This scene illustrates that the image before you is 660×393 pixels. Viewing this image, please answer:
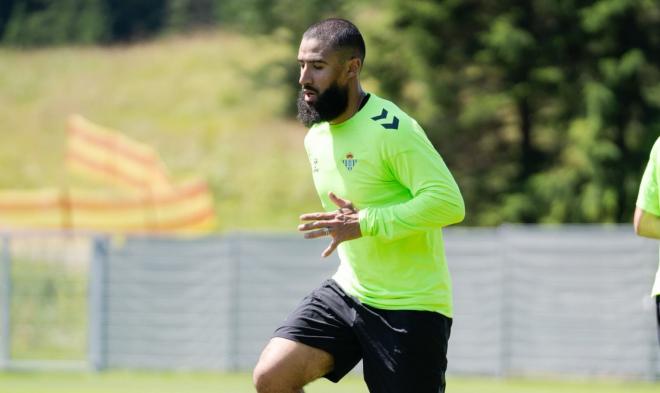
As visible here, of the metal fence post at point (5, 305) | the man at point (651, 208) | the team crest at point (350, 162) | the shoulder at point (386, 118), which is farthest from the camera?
the metal fence post at point (5, 305)

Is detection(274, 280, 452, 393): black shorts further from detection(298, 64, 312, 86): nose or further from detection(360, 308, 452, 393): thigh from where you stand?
detection(298, 64, 312, 86): nose

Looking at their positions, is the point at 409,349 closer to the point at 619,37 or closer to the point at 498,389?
the point at 498,389

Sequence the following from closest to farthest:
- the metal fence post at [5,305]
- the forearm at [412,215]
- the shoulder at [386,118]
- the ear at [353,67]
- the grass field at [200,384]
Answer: the forearm at [412,215] → the shoulder at [386,118] → the ear at [353,67] → the grass field at [200,384] → the metal fence post at [5,305]

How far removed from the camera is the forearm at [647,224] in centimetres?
693

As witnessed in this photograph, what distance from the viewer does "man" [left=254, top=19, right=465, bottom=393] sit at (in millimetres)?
6352

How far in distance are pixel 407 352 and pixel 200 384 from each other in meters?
11.2

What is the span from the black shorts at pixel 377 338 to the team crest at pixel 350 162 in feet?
2.10

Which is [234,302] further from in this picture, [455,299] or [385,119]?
[385,119]

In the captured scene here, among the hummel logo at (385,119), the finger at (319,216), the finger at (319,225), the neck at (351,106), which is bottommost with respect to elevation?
the finger at (319,225)

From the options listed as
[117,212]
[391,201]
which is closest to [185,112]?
[117,212]

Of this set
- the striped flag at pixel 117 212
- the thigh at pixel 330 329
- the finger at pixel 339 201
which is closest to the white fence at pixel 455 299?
the striped flag at pixel 117 212

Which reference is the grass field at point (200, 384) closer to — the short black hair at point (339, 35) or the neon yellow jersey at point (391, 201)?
the neon yellow jersey at point (391, 201)

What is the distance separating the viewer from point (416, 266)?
21.4 feet

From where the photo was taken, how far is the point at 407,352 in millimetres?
6441
